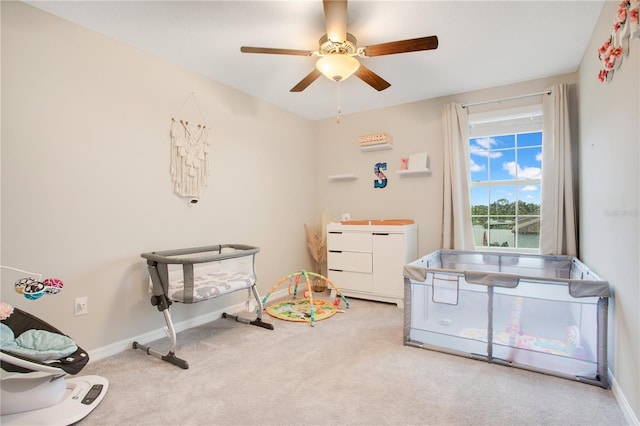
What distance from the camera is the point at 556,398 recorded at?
1672 millimetres

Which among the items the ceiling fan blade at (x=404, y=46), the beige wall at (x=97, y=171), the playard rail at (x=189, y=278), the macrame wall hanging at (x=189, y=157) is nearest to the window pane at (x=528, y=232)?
the ceiling fan blade at (x=404, y=46)

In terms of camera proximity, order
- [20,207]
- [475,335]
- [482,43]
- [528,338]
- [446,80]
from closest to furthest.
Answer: [20,207] < [528,338] < [475,335] < [482,43] < [446,80]

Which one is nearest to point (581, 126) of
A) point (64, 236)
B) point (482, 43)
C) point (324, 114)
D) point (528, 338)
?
point (482, 43)

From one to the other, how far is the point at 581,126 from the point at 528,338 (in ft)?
6.15

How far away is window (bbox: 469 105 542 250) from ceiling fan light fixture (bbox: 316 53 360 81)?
73.7 inches

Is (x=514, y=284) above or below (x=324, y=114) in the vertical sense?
below

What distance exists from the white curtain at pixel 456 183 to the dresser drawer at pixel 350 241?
2.65ft

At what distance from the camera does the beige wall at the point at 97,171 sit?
1.90 m

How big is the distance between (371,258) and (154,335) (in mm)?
2149

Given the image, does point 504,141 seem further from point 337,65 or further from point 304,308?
point 304,308

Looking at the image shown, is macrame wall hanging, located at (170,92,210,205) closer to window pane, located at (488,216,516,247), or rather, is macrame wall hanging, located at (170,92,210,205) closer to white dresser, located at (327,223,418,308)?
white dresser, located at (327,223,418,308)

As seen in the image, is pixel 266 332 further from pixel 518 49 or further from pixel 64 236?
pixel 518 49

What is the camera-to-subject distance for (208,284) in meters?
2.33

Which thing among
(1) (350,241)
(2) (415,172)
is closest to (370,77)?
(2) (415,172)
